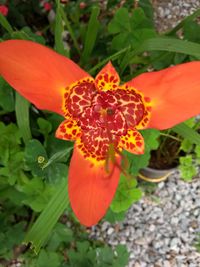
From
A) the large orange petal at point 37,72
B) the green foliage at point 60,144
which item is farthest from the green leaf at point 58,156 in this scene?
the large orange petal at point 37,72

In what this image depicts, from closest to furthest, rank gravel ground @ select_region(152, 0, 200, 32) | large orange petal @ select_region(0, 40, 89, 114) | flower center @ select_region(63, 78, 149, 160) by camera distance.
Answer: large orange petal @ select_region(0, 40, 89, 114) → flower center @ select_region(63, 78, 149, 160) → gravel ground @ select_region(152, 0, 200, 32)

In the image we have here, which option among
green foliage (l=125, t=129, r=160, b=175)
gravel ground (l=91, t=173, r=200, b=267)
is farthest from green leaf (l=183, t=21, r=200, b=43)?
gravel ground (l=91, t=173, r=200, b=267)

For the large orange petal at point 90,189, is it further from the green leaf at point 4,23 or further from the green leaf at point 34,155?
the green leaf at point 4,23

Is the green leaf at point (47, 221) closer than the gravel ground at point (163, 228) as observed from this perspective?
Yes

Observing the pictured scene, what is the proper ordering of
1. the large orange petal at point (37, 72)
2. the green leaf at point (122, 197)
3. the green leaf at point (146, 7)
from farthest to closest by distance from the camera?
1. the green leaf at point (146, 7)
2. the green leaf at point (122, 197)
3. the large orange petal at point (37, 72)

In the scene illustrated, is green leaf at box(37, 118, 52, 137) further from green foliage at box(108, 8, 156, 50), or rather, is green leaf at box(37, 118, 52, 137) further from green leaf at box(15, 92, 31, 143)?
green foliage at box(108, 8, 156, 50)

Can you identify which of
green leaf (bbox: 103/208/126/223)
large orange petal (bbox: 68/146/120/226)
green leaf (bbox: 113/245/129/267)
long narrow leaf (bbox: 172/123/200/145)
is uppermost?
large orange petal (bbox: 68/146/120/226)

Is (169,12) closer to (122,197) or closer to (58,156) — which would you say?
(122,197)

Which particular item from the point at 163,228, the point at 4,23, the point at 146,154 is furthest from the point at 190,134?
the point at 163,228
